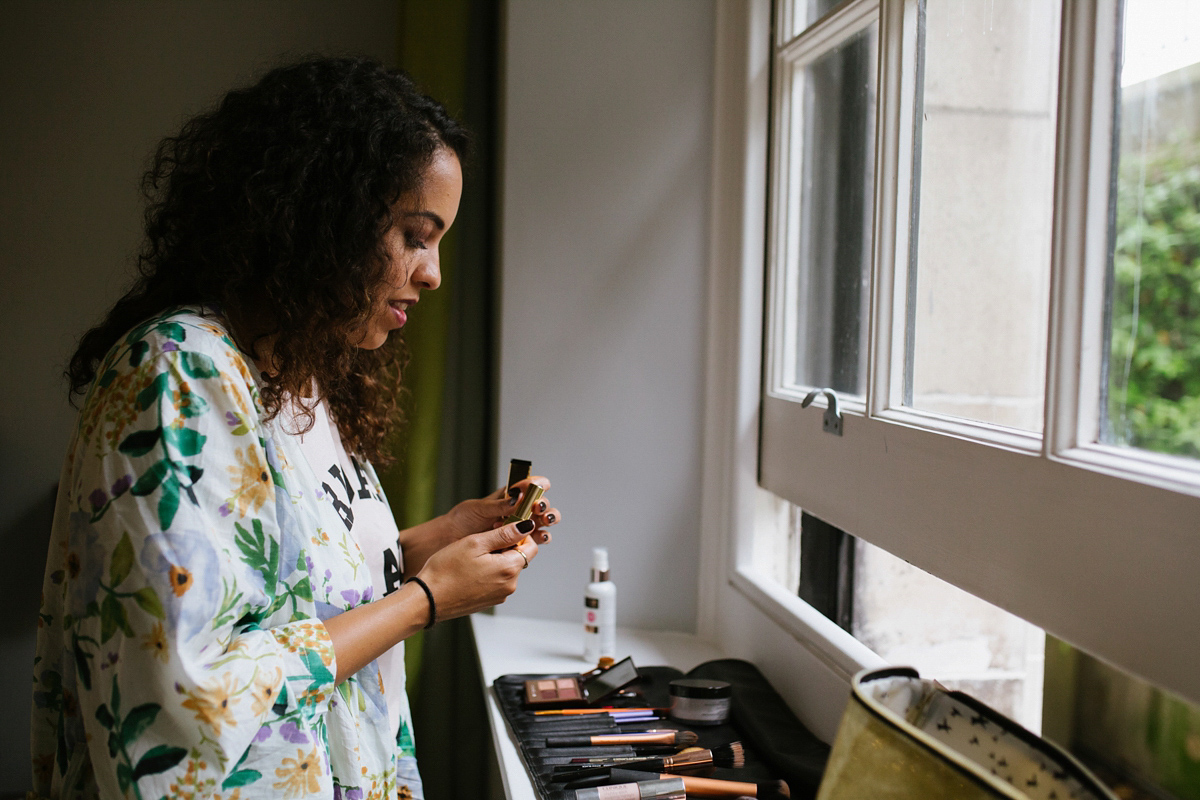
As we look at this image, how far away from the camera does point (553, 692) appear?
1177 mm

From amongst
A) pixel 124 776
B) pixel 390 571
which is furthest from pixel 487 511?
pixel 124 776

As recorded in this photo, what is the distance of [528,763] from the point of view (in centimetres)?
101

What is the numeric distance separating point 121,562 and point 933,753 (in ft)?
1.99

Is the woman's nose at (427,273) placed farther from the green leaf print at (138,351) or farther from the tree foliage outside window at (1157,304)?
the tree foliage outside window at (1157,304)

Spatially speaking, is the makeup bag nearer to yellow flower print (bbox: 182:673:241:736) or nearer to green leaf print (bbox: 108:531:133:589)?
yellow flower print (bbox: 182:673:241:736)

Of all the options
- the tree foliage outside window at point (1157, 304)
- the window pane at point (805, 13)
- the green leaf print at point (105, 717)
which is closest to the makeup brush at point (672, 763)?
the green leaf print at point (105, 717)

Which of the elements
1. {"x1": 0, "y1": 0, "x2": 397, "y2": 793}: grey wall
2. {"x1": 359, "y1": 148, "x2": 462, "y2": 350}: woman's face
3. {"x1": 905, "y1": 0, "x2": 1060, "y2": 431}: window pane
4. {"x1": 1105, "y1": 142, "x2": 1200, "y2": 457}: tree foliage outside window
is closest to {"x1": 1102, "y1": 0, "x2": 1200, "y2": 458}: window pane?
{"x1": 1105, "y1": 142, "x2": 1200, "y2": 457}: tree foliage outside window

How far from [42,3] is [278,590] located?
169 cm

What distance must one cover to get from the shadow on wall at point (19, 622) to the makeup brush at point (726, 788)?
1553 mm

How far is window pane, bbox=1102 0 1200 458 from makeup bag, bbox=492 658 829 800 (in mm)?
523

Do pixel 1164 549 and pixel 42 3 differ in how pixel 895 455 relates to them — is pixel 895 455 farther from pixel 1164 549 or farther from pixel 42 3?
pixel 42 3

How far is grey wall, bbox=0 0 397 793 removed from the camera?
1813mm

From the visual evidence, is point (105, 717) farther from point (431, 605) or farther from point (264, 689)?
point (431, 605)

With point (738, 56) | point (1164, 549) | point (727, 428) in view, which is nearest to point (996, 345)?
point (727, 428)
